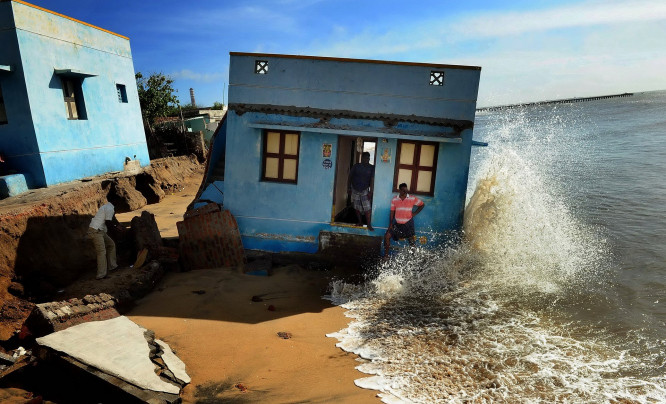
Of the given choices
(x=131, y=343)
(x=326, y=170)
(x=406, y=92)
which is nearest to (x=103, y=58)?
(x=326, y=170)

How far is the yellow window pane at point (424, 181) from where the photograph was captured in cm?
998

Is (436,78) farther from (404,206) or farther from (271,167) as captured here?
(271,167)

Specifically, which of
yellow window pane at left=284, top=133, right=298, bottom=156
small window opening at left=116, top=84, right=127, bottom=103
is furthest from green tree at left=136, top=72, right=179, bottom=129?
yellow window pane at left=284, top=133, right=298, bottom=156

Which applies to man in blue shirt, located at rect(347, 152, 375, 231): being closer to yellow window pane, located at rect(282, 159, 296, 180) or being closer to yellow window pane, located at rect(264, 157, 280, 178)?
yellow window pane, located at rect(282, 159, 296, 180)

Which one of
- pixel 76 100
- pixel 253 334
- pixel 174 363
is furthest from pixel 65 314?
pixel 76 100

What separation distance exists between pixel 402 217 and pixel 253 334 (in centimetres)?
442

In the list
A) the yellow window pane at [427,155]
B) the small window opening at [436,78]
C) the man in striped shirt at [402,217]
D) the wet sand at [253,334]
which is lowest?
the wet sand at [253,334]

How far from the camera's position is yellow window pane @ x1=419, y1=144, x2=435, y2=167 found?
9.90 metres

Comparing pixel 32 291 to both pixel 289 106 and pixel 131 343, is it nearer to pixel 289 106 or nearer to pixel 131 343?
pixel 131 343

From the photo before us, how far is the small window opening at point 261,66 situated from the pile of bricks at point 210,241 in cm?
348

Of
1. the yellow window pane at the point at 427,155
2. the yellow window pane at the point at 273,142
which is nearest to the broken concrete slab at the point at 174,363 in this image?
the yellow window pane at the point at 273,142

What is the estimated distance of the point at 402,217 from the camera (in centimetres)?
971

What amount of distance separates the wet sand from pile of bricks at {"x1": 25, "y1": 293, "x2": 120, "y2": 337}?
691 millimetres

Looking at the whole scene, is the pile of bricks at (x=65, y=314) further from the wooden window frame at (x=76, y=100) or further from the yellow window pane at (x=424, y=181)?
the wooden window frame at (x=76, y=100)
